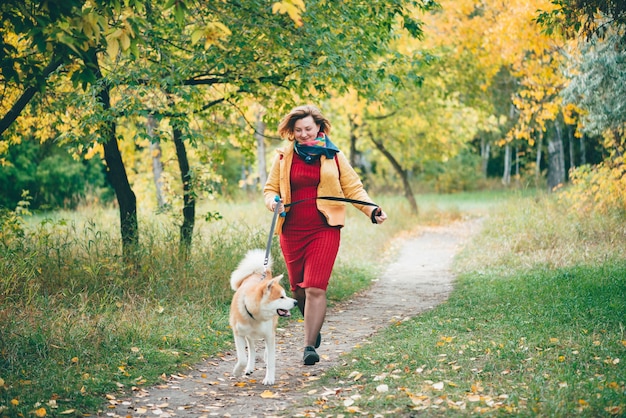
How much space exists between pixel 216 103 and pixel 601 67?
21.0 ft

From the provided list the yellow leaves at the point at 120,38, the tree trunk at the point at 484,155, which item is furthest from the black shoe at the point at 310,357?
the tree trunk at the point at 484,155

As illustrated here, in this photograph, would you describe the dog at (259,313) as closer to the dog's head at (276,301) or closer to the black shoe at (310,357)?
the dog's head at (276,301)

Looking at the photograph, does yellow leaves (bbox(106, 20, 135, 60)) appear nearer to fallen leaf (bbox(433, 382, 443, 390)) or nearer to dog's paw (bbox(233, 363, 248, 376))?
dog's paw (bbox(233, 363, 248, 376))

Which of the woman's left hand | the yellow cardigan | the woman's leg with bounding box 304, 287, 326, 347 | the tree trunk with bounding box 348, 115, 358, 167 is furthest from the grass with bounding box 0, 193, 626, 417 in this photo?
the tree trunk with bounding box 348, 115, 358, 167

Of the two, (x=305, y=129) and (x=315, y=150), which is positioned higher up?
(x=305, y=129)

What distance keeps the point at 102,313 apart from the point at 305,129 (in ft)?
10.5

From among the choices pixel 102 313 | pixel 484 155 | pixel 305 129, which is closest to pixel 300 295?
pixel 305 129

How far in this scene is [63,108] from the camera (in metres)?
9.10

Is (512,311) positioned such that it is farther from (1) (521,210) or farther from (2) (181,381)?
(1) (521,210)

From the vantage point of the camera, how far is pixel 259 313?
5.16 m

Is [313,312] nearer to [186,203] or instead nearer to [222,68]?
[222,68]

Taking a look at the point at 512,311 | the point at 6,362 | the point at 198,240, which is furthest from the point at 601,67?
the point at 6,362

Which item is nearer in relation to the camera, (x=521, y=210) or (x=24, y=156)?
(x=521, y=210)

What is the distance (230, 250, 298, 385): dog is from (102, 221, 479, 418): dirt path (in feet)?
0.64
